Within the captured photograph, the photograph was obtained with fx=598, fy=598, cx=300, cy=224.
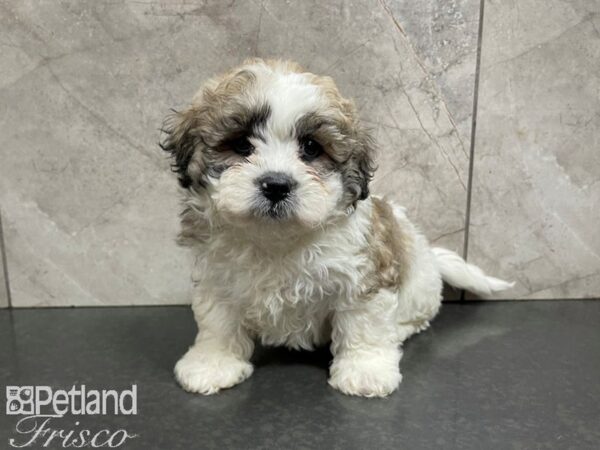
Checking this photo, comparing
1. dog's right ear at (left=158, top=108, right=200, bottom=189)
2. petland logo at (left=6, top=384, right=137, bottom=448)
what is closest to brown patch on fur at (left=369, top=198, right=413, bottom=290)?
dog's right ear at (left=158, top=108, right=200, bottom=189)

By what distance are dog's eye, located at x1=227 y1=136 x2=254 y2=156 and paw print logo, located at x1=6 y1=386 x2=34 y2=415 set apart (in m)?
0.95

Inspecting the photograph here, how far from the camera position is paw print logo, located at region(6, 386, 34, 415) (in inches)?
67.4

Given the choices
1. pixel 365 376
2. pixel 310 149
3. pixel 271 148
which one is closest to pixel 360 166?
pixel 310 149

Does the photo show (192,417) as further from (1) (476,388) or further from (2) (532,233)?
(2) (532,233)

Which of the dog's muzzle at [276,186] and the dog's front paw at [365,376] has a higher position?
the dog's muzzle at [276,186]

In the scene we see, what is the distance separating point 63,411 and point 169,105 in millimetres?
1139

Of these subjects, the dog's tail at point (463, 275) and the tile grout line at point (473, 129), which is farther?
the dog's tail at point (463, 275)

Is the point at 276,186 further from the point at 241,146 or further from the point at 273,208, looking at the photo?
the point at 241,146

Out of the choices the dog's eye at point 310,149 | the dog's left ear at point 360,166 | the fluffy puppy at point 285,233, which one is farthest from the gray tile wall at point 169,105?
the dog's eye at point 310,149

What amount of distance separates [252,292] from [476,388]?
2.48 ft

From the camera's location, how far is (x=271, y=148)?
5.28 feet

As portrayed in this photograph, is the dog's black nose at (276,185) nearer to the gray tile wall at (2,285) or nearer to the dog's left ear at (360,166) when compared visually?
the dog's left ear at (360,166)

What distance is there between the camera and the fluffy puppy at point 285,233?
1579 millimetres

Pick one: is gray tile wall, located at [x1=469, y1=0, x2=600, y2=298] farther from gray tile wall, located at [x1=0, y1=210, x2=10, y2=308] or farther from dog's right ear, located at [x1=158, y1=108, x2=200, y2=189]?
gray tile wall, located at [x1=0, y1=210, x2=10, y2=308]
